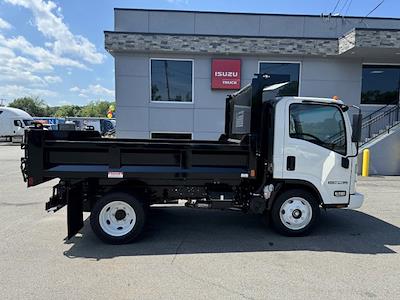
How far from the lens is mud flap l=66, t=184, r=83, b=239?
5062 mm

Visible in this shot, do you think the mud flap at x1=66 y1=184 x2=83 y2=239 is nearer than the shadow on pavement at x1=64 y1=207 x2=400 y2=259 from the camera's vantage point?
No

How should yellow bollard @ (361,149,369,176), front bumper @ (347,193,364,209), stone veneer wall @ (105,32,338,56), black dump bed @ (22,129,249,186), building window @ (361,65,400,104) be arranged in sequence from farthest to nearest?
building window @ (361,65,400,104) < stone veneer wall @ (105,32,338,56) < yellow bollard @ (361,149,369,176) < front bumper @ (347,193,364,209) < black dump bed @ (22,129,249,186)

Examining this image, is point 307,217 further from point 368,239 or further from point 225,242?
point 225,242

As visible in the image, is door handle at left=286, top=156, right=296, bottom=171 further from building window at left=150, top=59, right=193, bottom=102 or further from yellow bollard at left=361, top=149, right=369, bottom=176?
building window at left=150, top=59, right=193, bottom=102

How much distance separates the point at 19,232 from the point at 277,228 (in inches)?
176

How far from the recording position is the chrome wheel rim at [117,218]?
5129 mm

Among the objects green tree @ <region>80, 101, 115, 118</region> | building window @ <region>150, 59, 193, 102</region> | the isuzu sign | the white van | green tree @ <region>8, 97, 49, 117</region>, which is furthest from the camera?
green tree @ <region>80, 101, 115, 118</region>

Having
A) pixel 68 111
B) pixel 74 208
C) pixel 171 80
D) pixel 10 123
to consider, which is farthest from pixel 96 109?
pixel 74 208

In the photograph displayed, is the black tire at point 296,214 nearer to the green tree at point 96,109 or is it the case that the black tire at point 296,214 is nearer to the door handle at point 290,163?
the door handle at point 290,163

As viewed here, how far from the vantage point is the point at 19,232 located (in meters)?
5.63

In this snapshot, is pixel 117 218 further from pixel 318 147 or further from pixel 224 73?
pixel 224 73

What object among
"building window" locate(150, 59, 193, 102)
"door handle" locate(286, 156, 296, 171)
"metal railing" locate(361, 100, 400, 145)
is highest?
"building window" locate(150, 59, 193, 102)

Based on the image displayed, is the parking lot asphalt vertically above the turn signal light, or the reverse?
the turn signal light

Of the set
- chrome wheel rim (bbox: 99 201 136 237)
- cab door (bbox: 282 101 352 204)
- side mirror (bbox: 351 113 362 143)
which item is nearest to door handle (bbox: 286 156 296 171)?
cab door (bbox: 282 101 352 204)
